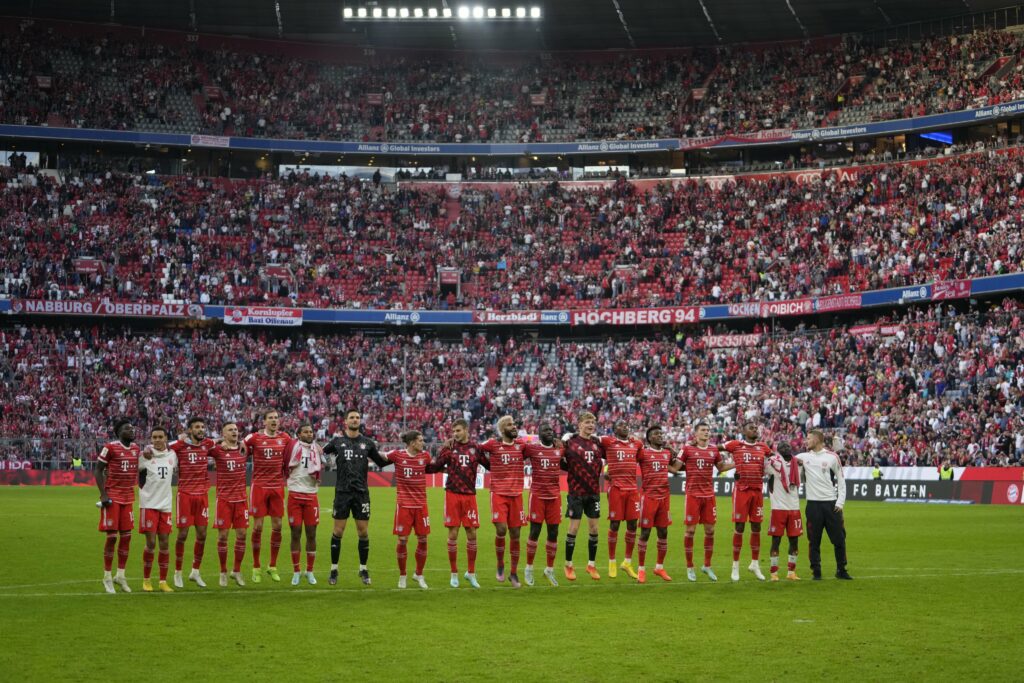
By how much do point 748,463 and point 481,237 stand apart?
Answer: 52.6 meters

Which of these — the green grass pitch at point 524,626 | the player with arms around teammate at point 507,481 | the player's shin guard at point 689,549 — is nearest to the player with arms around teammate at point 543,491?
the player with arms around teammate at point 507,481

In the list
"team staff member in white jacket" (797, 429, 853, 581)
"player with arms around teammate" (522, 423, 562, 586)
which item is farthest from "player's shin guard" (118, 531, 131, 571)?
"team staff member in white jacket" (797, 429, 853, 581)

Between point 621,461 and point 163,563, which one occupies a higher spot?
point 621,461

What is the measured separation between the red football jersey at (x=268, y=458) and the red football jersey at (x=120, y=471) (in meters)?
1.91

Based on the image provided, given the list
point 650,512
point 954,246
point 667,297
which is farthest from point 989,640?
point 667,297

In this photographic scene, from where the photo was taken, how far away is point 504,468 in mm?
20047

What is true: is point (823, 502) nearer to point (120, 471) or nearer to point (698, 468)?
point (698, 468)

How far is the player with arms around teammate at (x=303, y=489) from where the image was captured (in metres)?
20.0

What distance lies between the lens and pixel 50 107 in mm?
74375

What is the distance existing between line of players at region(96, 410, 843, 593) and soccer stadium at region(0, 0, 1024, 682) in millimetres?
77

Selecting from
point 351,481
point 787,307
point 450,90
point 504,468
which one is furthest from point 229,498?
point 450,90

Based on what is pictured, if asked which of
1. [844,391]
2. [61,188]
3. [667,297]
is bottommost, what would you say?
[844,391]

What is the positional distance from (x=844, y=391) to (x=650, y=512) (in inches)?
1411

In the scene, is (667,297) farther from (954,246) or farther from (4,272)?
(4,272)
